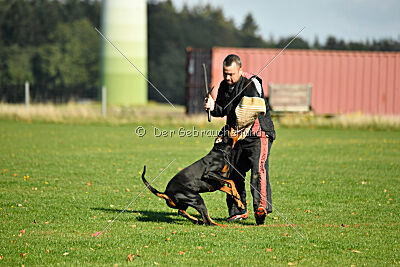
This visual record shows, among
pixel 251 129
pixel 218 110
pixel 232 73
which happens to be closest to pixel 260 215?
pixel 251 129

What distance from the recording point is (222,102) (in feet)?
25.3

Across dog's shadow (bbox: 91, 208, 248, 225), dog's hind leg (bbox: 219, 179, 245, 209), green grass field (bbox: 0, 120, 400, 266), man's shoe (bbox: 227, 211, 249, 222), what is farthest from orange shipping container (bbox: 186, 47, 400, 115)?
dog's hind leg (bbox: 219, 179, 245, 209)

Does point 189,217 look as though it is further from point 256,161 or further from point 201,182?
point 256,161

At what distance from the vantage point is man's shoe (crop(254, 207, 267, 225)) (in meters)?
7.56

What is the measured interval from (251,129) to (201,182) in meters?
0.97

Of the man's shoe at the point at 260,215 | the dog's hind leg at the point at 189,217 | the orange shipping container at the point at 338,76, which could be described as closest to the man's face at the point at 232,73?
the man's shoe at the point at 260,215

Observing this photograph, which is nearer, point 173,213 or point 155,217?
point 155,217

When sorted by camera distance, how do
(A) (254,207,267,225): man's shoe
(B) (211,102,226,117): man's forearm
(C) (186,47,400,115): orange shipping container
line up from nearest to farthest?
(A) (254,207,267,225): man's shoe, (B) (211,102,226,117): man's forearm, (C) (186,47,400,115): orange shipping container

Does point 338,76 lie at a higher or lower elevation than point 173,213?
higher

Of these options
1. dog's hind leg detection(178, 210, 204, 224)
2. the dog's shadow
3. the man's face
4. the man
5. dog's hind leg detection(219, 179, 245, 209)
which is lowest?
the dog's shadow

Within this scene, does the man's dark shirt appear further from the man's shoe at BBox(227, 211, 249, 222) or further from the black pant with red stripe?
the man's shoe at BBox(227, 211, 249, 222)

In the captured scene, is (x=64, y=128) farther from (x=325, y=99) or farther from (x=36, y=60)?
(x=36, y=60)

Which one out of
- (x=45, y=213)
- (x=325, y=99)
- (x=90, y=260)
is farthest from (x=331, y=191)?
(x=325, y=99)

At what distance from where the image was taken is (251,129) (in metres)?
7.57
